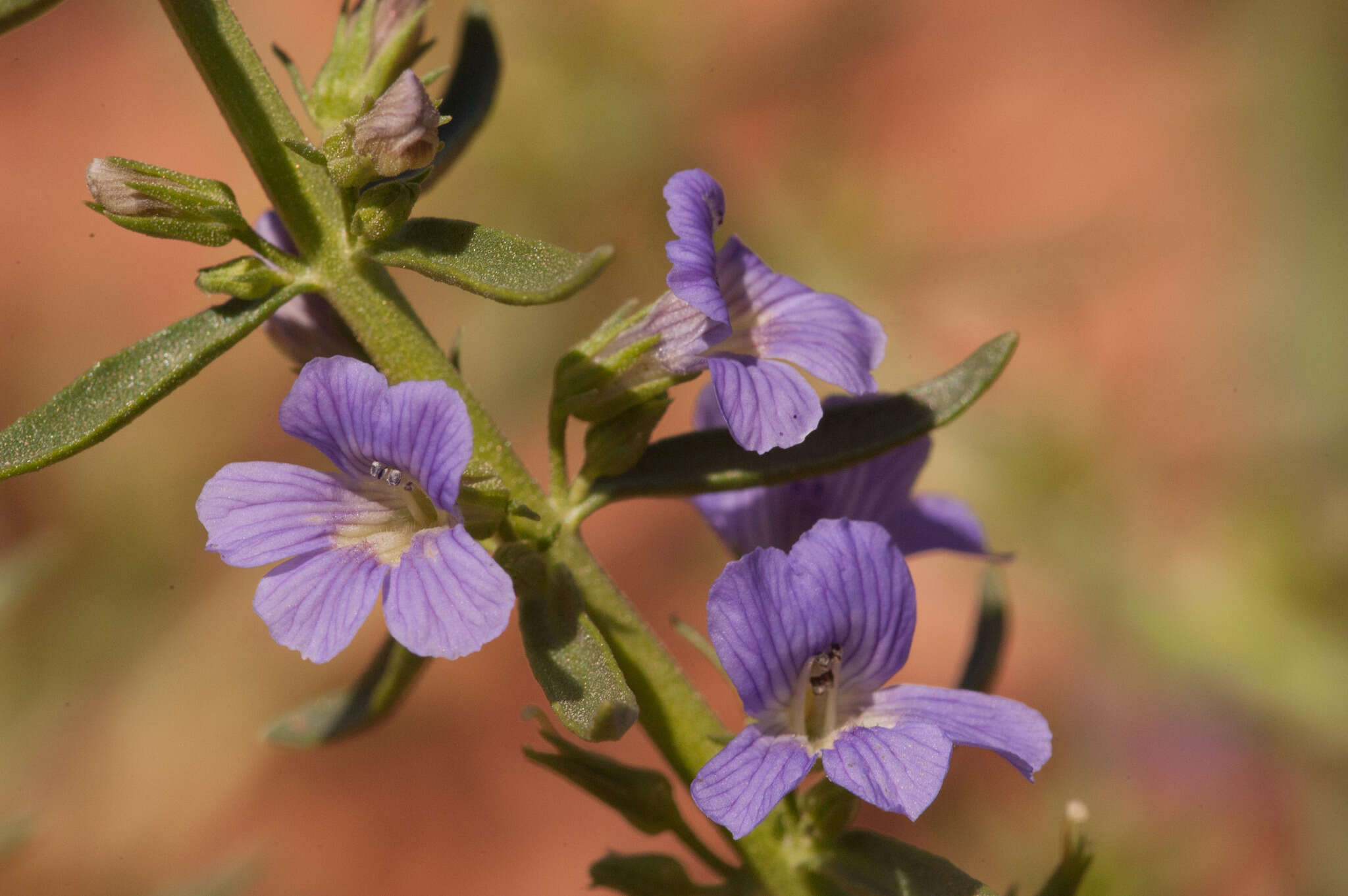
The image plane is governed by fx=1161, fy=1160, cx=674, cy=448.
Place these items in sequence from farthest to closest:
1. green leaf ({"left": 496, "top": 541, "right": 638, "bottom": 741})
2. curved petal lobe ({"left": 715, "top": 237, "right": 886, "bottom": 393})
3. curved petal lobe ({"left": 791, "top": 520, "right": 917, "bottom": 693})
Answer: curved petal lobe ({"left": 715, "top": 237, "right": 886, "bottom": 393}), curved petal lobe ({"left": 791, "top": 520, "right": 917, "bottom": 693}), green leaf ({"left": 496, "top": 541, "right": 638, "bottom": 741})

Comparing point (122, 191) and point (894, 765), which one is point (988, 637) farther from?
point (122, 191)

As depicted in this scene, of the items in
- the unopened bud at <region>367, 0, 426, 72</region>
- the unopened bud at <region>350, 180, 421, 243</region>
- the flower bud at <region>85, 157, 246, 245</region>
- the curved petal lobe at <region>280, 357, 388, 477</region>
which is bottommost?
the curved petal lobe at <region>280, 357, 388, 477</region>

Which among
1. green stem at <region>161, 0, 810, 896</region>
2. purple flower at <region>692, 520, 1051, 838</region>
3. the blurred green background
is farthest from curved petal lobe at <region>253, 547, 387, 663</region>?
the blurred green background

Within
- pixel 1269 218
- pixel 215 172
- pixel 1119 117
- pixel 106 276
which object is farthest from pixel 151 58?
pixel 1269 218

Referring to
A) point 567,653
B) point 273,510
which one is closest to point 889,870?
point 567,653

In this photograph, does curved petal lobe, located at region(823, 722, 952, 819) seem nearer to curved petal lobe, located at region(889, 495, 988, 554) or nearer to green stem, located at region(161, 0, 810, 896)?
green stem, located at region(161, 0, 810, 896)
